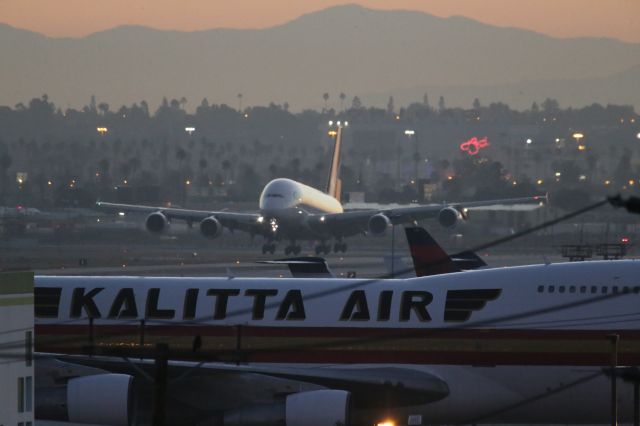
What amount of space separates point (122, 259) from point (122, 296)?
200 feet

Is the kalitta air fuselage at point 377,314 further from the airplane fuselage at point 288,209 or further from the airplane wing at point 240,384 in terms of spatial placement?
the airplane fuselage at point 288,209

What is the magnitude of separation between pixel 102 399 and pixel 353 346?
5354 mm

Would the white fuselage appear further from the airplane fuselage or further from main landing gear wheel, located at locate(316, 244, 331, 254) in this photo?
main landing gear wheel, located at locate(316, 244, 331, 254)

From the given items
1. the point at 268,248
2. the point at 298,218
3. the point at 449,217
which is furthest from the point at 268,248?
the point at 449,217

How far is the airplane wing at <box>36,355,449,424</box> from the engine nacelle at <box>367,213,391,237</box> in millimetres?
65729

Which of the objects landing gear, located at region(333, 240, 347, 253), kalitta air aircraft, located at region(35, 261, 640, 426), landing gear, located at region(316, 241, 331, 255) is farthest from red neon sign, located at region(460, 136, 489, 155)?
kalitta air aircraft, located at region(35, 261, 640, 426)

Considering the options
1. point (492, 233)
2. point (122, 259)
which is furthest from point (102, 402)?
point (492, 233)

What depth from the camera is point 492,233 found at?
111 metres

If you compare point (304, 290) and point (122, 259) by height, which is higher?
point (304, 290)

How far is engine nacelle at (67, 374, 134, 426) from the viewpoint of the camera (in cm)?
2544

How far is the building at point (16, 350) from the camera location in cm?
2461

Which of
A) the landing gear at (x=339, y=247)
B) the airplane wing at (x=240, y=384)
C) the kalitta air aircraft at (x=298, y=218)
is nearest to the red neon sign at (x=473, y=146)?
the kalitta air aircraft at (x=298, y=218)

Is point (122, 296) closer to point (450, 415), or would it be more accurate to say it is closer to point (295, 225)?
point (450, 415)

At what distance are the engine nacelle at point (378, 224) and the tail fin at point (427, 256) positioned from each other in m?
48.7
